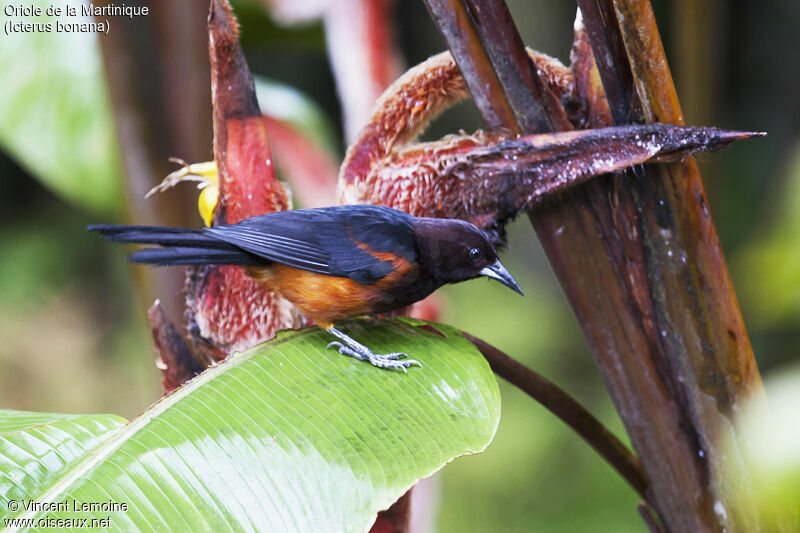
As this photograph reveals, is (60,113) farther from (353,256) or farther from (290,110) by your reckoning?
(353,256)

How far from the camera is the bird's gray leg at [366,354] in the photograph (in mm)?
778

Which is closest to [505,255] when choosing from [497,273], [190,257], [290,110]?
[290,110]

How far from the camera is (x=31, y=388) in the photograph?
287cm

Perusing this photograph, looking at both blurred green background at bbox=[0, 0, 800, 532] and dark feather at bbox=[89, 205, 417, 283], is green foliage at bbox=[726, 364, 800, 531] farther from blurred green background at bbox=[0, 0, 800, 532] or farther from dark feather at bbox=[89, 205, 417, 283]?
blurred green background at bbox=[0, 0, 800, 532]

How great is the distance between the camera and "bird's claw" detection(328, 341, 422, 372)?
2.55 feet

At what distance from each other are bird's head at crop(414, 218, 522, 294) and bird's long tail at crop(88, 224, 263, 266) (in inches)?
8.9

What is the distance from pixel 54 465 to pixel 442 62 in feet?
2.09

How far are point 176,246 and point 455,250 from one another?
1.13 ft

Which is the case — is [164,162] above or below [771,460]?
above

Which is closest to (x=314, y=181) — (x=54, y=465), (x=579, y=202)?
(x=579, y=202)

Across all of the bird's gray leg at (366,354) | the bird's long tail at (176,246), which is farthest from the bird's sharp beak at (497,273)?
the bird's long tail at (176,246)

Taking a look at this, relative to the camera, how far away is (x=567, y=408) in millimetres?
807

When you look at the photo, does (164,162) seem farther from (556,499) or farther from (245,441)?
(556,499)

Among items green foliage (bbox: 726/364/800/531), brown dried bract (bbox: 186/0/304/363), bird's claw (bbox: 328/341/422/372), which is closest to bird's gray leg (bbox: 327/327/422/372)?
bird's claw (bbox: 328/341/422/372)
